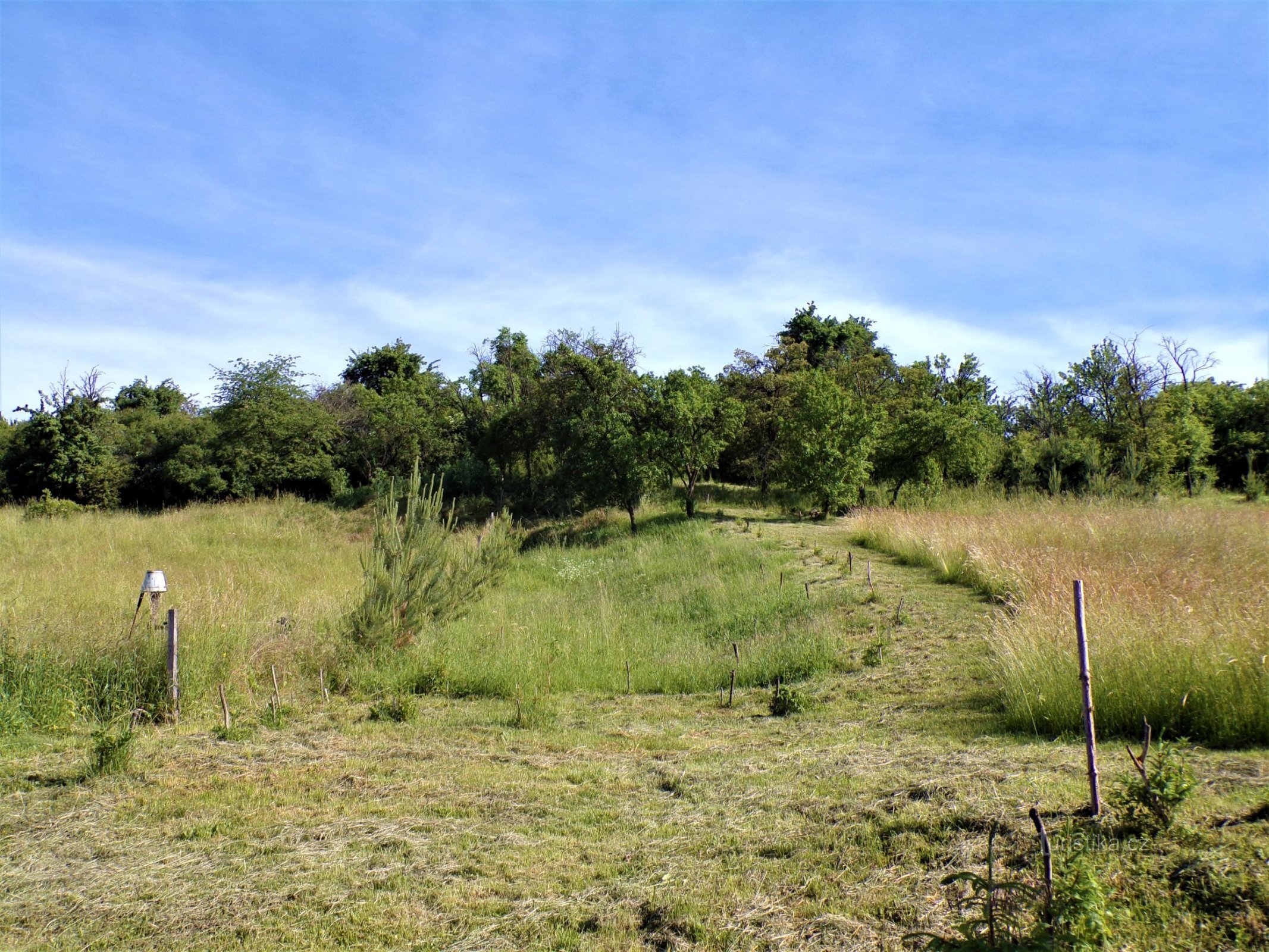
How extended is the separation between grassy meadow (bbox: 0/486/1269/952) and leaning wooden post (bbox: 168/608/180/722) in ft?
0.46

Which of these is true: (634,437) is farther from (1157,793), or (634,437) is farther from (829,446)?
(1157,793)

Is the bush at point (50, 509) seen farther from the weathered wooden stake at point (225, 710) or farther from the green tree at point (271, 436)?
the weathered wooden stake at point (225, 710)

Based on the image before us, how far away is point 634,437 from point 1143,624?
19829mm

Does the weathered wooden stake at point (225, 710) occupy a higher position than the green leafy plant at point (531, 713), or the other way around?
the weathered wooden stake at point (225, 710)

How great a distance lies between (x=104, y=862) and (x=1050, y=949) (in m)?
5.03

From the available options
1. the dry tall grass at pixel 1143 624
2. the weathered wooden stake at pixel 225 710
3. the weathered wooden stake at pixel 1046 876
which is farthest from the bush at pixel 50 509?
the weathered wooden stake at pixel 1046 876

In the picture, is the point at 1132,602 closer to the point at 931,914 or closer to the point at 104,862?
the point at 931,914

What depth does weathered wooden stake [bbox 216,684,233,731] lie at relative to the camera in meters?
7.59

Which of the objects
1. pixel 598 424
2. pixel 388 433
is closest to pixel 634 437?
pixel 598 424

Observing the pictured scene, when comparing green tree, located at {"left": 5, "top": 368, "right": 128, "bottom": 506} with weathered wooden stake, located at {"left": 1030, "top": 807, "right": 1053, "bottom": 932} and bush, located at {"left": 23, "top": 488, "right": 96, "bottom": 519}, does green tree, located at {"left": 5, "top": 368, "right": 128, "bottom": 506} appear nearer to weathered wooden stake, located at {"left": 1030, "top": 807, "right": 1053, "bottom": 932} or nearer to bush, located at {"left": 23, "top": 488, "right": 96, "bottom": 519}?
bush, located at {"left": 23, "top": 488, "right": 96, "bottom": 519}

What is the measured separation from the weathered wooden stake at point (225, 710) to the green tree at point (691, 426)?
1736 cm

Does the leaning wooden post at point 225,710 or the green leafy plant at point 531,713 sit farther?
the green leafy plant at point 531,713

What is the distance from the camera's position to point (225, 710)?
767 cm

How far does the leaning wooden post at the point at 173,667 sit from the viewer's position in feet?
26.3
